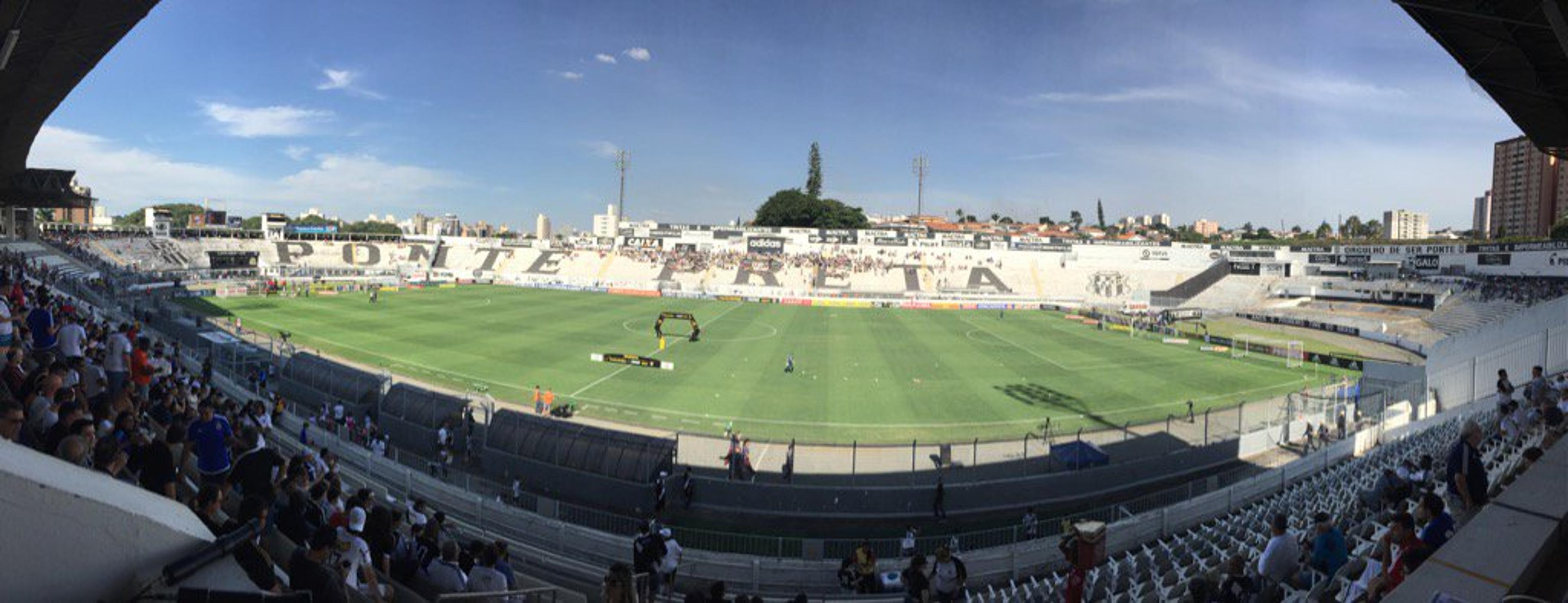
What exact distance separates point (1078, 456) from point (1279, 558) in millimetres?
10246

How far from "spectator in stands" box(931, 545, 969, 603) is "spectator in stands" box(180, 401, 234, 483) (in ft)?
25.0

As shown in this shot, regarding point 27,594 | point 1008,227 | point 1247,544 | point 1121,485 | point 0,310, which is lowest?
point 1121,485

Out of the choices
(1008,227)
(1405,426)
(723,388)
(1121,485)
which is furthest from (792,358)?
(1008,227)

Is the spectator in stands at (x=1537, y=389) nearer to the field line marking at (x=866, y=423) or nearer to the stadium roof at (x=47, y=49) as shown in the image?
the field line marking at (x=866, y=423)

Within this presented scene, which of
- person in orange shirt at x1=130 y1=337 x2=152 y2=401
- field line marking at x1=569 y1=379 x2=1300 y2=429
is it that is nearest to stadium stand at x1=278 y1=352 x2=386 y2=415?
field line marking at x1=569 y1=379 x2=1300 y2=429

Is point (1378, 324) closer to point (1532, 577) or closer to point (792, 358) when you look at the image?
point (792, 358)

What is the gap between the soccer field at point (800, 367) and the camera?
22.6m

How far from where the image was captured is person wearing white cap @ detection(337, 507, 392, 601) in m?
4.64

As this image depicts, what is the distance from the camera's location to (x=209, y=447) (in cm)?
658

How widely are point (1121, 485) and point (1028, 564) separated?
6.50m

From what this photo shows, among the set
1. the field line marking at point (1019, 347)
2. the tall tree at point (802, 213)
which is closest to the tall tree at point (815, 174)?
→ the tall tree at point (802, 213)

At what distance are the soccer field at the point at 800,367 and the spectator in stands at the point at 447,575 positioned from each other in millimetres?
14145

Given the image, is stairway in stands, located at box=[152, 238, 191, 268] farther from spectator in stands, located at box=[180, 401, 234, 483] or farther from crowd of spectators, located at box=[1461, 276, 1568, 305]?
crowd of spectators, located at box=[1461, 276, 1568, 305]

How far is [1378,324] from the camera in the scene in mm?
45625
